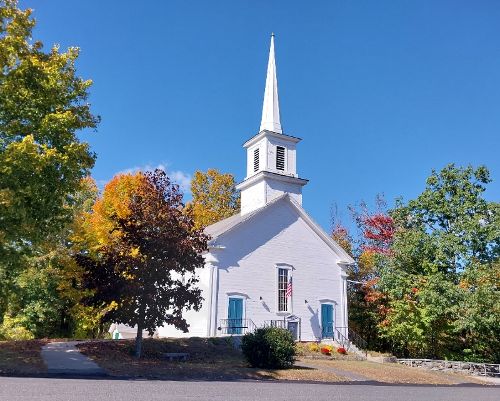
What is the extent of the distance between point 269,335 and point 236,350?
439cm

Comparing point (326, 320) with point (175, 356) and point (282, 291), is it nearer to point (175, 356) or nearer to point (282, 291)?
point (282, 291)

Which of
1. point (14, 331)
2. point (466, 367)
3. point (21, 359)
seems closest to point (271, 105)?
point (466, 367)

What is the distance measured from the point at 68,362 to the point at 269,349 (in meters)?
6.75

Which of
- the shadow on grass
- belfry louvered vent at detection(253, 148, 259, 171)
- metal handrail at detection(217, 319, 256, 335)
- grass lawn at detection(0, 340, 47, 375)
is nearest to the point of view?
the shadow on grass

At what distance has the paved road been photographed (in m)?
9.52

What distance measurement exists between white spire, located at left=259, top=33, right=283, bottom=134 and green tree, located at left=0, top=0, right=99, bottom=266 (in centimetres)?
1765

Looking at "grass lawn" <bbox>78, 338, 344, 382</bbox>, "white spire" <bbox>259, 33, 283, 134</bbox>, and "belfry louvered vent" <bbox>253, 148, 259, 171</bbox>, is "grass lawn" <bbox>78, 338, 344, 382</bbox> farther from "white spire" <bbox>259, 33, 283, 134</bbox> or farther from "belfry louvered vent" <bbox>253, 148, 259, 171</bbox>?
"white spire" <bbox>259, 33, 283, 134</bbox>

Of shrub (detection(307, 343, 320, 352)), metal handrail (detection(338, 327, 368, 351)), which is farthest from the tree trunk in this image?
metal handrail (detection(338, 327, 368, 351))

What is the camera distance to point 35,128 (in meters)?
16.1

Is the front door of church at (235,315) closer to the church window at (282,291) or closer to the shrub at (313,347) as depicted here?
the church window at (282,291)

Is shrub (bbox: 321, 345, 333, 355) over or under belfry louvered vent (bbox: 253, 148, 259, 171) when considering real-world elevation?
under

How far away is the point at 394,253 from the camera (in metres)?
30.2

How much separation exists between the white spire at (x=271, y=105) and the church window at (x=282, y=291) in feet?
32.6

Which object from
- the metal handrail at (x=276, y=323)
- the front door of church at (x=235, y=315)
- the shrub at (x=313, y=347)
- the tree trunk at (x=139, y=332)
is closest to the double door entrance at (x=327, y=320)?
the metal handrail at (x=276, y=323)
